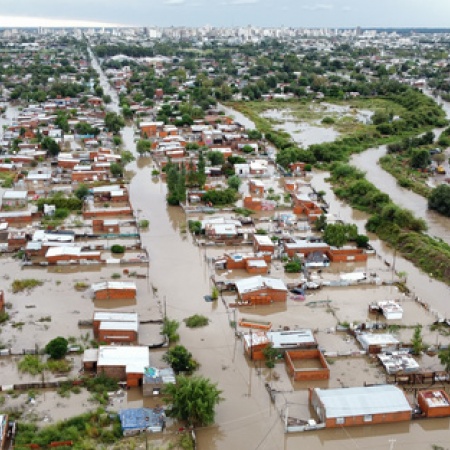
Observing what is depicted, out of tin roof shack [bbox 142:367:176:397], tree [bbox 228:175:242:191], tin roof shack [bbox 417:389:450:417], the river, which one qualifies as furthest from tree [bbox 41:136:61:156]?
tin roof shack [bbox 417:389:450:417]

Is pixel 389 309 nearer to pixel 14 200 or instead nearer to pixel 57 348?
pixel 57 348

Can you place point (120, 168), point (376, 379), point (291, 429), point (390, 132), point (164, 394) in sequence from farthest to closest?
point (390, 132)
point (120, 168)
point (376, 379)
point (164, 394)
point (291, 429)

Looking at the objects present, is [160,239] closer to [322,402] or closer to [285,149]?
[322,402]

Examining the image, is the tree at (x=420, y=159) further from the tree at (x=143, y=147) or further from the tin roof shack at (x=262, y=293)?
the tin roof shack at (x=262, y=293)

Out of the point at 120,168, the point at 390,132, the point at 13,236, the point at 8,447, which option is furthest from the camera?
the point at 390,132

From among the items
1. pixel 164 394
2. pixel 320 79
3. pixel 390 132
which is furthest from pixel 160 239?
pixel 320 79

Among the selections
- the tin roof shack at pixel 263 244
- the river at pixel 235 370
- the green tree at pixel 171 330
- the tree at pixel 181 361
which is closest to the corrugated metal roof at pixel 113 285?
the river at pixel 235 370
